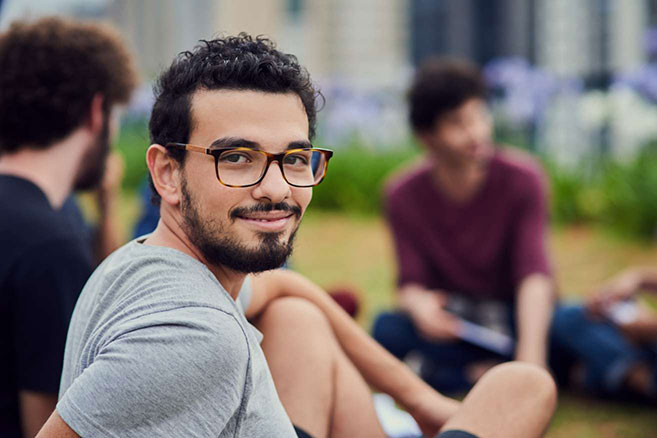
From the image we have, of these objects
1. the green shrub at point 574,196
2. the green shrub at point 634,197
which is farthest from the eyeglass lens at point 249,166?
the green shrub at point 574,196

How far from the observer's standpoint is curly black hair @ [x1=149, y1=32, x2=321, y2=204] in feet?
4.60

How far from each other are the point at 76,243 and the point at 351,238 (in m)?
5.70

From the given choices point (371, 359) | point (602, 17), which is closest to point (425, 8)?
point (602, 17)

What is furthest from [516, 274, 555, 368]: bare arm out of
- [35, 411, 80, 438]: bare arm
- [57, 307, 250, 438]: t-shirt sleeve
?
[35, 411, 80, 438]: bare arm

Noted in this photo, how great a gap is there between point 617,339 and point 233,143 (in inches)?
96.4

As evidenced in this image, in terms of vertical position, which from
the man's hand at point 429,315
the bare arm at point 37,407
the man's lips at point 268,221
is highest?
the man's lips at point 268,221

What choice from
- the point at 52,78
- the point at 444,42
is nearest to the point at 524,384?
the point at 52,78

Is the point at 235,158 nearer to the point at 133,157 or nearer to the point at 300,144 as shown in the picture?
the point at 300,144

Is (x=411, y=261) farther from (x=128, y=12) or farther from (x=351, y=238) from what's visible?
(x=128, y=12)

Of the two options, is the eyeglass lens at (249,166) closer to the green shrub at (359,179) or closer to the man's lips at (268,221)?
the man's lips at (268,221)

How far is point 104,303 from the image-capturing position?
4.51 feet

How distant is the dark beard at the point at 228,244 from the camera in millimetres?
1410

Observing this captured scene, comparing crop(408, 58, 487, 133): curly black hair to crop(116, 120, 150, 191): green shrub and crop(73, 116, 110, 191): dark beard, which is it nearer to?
crop(73, 116, 110, 191): dark beard

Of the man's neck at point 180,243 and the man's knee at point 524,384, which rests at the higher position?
the man's neck at point 180,243
